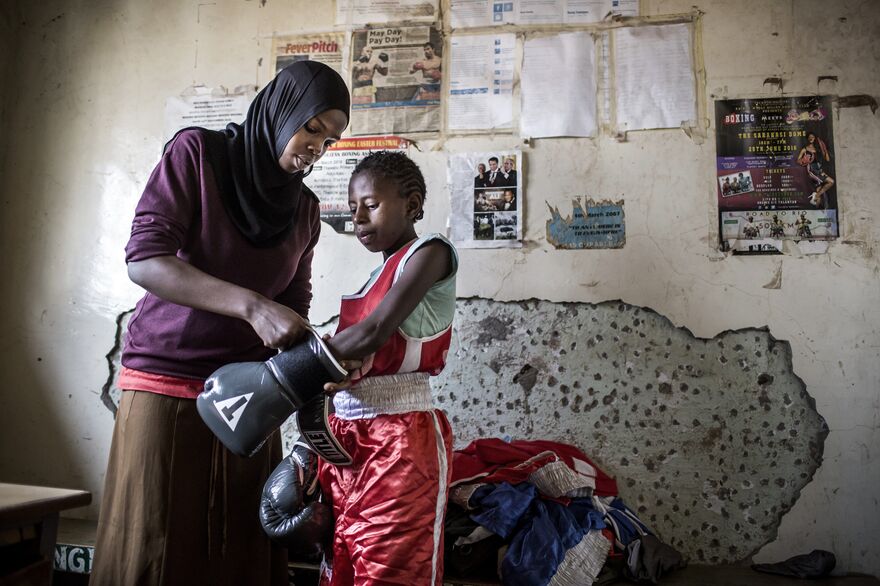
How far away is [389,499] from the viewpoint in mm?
1468

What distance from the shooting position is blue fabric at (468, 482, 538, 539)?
78.4 inches

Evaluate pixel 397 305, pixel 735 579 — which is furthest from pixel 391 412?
pixel 735 579

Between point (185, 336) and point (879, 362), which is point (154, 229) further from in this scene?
point (879, 362)

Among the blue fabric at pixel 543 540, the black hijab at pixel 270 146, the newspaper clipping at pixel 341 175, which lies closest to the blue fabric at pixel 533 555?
the blue fabric at pixel 543 540

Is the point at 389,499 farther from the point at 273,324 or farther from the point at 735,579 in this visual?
the point at 735,579

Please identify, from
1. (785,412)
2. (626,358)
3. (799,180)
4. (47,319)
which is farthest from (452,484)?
(47,319)

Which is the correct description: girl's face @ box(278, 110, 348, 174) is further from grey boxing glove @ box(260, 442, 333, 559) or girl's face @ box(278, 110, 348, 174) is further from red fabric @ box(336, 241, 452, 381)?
grey boxing glove @ box(260, 442, 333, 559)

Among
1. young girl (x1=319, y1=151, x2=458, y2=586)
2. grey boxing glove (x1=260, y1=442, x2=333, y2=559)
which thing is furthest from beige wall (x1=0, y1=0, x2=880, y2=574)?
grey boxing glove (x1=260, y1=442, x2=333, y2=559)

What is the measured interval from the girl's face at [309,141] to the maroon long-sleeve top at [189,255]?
0.53 feet

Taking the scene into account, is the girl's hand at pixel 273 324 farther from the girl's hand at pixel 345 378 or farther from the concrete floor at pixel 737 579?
the concrete floor at pixel 737 579

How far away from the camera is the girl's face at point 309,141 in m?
1.54

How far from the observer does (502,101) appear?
2645mm

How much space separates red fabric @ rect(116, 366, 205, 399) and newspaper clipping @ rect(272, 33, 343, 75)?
178 centimetres

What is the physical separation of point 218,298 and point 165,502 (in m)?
0.46
